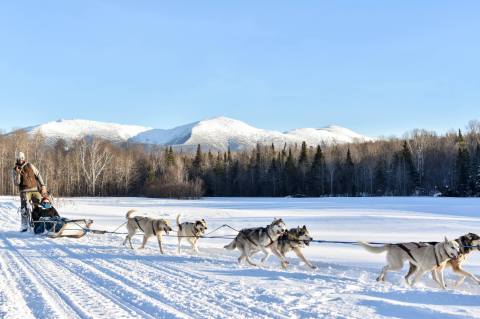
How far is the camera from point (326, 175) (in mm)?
62469

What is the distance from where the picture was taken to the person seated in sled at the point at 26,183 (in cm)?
1086

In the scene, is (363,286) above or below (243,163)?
below

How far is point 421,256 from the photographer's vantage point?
678 cm

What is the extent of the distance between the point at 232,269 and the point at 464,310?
3386mm

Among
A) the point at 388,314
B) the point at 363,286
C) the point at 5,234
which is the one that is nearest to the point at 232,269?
the point at 363,286

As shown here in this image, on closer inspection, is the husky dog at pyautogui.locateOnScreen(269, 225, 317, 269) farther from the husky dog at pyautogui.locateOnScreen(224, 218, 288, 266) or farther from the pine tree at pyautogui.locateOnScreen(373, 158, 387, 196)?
the pine tree at pyautogui.locateOnScreen(373, 158, 387, 196)

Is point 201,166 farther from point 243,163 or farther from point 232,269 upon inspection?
point 232,269

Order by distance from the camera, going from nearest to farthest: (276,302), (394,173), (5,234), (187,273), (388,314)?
(388,314) < (276,302) < (187,273) < (5,234) < (394,173)

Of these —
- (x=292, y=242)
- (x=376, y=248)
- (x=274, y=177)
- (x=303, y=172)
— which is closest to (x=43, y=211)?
(x=292, y=242)

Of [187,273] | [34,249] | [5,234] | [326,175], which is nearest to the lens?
[187,273]

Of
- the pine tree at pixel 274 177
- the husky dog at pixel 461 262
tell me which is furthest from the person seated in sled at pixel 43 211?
→ the pine tree at pixel 274 177

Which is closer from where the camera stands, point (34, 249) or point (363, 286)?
point (363, 286)

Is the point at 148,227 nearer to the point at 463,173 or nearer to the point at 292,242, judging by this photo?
the point at 292,242

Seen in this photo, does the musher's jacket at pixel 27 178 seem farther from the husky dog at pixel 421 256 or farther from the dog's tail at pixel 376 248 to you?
the husky dog at pixel 421 256
